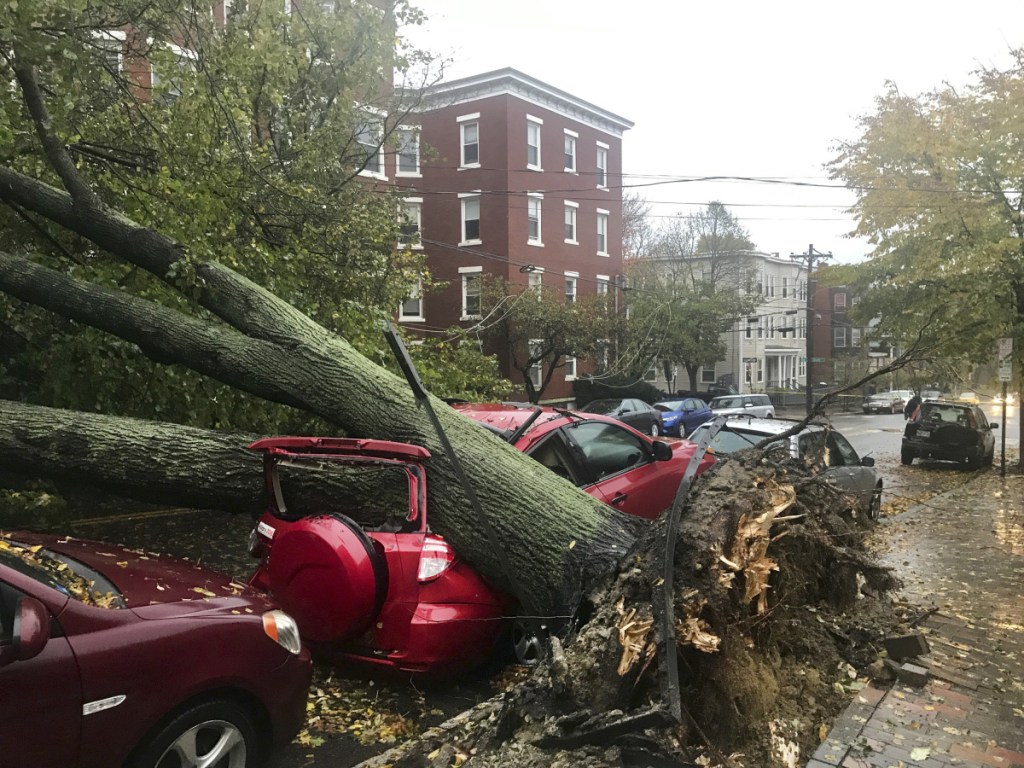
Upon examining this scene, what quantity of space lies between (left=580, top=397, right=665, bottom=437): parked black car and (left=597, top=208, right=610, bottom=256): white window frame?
11726 millimetres

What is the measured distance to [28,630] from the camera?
101 inches

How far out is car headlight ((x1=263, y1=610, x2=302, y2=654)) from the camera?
3379 millimetres

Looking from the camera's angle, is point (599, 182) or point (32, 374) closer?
point (32, 374)

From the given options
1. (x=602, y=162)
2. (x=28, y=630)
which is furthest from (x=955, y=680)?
(x=602, y=162)

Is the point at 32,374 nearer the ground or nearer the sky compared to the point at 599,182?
nearer the ground

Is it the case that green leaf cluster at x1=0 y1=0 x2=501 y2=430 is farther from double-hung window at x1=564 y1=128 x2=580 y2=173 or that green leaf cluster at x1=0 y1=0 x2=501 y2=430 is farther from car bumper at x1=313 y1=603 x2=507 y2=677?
double-hung window at x1=564 y1=128 x2=580 y2=173

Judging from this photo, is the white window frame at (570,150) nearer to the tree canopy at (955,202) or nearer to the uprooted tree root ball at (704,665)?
the tree canopy at (955,202)

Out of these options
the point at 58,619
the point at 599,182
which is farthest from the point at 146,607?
the point at 599,182

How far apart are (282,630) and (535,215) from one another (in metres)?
27.4

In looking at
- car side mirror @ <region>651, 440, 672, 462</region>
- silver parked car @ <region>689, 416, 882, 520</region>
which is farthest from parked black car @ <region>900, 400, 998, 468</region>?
car side mirror @ <region>651, 440, 672, 462</region>

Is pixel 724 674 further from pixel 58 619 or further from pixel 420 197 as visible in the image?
pixel 420 197

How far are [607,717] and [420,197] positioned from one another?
27.8m

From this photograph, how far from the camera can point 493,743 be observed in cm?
352

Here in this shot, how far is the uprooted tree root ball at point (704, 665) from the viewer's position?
3.33m
